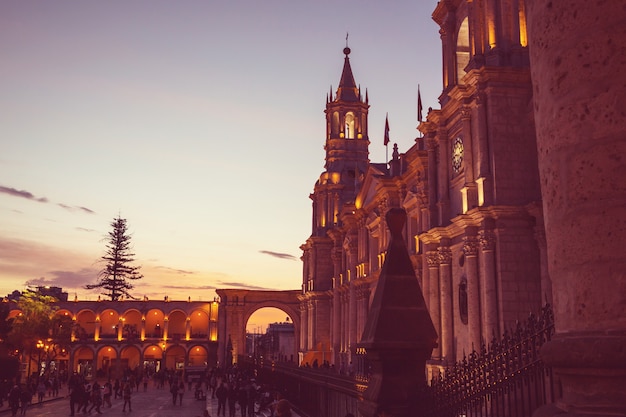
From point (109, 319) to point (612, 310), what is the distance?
7509 cm

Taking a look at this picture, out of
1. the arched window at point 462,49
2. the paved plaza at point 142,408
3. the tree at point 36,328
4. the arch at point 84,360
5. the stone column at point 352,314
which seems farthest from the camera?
the arch at point 84,360

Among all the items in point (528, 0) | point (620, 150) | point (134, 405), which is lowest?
point (134, 405)

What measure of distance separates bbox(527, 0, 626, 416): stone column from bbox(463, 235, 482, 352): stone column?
63.3ft

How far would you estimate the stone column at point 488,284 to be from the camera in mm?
21125

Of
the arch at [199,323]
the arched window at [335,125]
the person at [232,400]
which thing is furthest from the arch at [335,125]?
the person at [232,400]

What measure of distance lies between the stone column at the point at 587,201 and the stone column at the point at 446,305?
21.9 m

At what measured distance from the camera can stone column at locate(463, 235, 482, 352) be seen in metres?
22.1

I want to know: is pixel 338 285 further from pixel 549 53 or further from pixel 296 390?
pixel 549 53

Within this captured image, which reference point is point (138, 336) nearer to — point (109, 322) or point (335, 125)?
point (109, 322)

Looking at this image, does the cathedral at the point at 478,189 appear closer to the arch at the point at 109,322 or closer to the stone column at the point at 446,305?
the stone column at the point at 446,305

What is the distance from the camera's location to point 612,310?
3.19 metres

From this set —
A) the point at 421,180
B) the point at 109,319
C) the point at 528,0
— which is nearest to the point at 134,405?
the point at 421,180

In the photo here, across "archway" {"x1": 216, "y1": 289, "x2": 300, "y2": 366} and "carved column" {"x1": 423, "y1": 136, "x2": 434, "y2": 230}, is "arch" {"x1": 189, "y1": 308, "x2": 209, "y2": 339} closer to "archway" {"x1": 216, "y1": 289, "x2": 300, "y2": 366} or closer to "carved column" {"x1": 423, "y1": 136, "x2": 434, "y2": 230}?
"archway" {"x1": 216, "y1": 289, "x2": 300, "y2": 366}

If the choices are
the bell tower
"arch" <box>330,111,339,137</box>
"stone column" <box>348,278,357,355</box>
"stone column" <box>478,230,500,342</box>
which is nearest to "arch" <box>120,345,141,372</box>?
the bell tower
